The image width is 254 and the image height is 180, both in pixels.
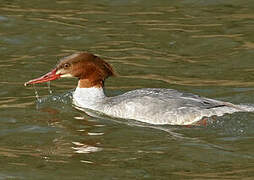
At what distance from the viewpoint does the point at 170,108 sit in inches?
382

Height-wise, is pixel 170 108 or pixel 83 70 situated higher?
pixel 83 70

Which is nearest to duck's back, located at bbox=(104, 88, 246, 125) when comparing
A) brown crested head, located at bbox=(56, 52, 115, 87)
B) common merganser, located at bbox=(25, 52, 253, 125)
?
common merganser, located at bbox=(25, 52, 253, 125)

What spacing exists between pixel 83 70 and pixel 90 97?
35 cm

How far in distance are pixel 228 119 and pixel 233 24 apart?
4652 mm

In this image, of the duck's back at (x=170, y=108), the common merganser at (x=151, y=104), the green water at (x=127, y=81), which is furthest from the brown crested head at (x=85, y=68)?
the duck's back at (x=170, y=108)

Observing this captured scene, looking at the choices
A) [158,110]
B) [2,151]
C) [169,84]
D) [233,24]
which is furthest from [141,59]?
[2,151]

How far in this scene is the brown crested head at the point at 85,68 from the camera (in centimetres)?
1037

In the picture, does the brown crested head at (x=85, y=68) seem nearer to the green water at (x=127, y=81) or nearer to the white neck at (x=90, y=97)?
the white neck at (x=90, y=97)

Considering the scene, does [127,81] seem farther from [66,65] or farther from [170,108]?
[170,108]

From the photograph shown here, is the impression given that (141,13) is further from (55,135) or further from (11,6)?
(55,135)

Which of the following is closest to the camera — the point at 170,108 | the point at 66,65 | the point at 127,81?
the point at 170,108

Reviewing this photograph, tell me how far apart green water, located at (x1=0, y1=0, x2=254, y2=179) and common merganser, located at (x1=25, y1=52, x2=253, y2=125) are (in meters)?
0.14

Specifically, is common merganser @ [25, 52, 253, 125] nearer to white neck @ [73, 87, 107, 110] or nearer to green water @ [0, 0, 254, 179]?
white neck @ [73, 87, 107, 110]

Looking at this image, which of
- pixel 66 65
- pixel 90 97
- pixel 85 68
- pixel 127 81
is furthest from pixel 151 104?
pixel 127 81
